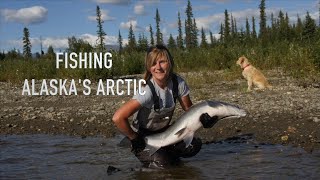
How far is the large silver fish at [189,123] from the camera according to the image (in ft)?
18.5

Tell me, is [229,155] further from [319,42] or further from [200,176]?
[319,42]

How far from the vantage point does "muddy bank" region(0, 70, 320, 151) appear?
7961 mm

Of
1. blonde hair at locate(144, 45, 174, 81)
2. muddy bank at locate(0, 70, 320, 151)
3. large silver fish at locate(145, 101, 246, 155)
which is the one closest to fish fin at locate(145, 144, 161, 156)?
large silver fish at locate(145, 101, 246, 155)

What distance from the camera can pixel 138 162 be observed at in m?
6.77

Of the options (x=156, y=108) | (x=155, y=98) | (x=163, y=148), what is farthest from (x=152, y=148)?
(x=155, y=98)

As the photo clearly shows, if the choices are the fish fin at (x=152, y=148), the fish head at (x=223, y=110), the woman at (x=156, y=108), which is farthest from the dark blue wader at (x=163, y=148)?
the fish head at (x=223, y=110)

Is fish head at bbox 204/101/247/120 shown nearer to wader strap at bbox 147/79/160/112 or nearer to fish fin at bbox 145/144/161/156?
wader strap at bbox 147/79/160/112

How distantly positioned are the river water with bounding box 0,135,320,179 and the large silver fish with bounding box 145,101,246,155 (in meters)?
0.44

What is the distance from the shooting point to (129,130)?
5.78m

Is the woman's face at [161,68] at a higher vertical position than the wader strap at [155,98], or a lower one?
higher

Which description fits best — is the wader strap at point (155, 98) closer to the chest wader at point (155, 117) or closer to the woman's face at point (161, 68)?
the chest wader at point (155, 117)

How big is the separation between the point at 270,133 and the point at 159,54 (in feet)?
10.3

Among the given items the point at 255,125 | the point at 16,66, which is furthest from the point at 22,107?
the point at 16,66

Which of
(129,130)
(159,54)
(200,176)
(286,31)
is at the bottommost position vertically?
(200,176)
